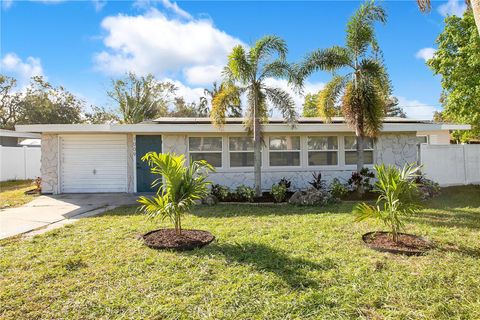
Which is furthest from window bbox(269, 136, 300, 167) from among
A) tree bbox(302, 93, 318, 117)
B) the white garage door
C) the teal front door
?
tree bbox(302, 93, 318, 117)

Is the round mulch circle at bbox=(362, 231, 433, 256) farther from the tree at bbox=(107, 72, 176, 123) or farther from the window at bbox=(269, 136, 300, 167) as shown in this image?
the tree at bbox=(107, 72, 176, 123)

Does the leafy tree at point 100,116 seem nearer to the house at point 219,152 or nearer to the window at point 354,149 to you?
the house at point 219,152

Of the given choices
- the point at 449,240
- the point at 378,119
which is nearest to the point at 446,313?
the point at 449,240

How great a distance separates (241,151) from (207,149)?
51.7 inches

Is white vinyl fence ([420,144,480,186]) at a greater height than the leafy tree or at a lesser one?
lesser

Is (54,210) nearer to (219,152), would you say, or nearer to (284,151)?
(219,152)

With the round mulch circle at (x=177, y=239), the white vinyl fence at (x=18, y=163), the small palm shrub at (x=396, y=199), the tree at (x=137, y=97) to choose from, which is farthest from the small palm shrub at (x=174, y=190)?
the tree at (x=137, y=97)

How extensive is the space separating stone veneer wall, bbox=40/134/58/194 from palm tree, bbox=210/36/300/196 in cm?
683

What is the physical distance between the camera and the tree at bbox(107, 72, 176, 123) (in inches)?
1246

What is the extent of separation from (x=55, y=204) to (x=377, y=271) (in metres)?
9.53

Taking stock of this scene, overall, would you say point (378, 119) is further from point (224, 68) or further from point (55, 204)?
point (55, 204)

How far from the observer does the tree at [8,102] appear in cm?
2862

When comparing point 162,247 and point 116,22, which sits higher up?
point 116,22

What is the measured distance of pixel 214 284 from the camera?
3.70 meters
